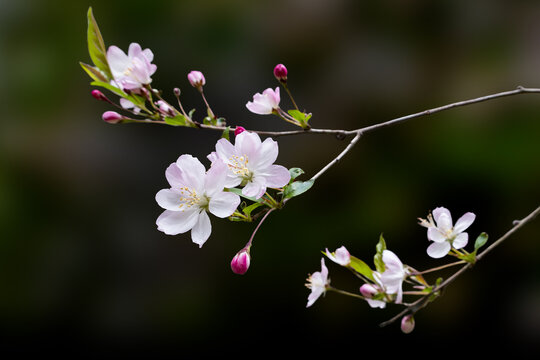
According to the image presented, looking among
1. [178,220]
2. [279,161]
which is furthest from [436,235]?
[279,161]

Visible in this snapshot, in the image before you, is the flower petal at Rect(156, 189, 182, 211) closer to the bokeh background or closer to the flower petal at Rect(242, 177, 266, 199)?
the flower petal at Rect(242, 177, 266, 199)

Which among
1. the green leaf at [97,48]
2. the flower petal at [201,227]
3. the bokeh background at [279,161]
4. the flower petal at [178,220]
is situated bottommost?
the bokeh background at [279,161]

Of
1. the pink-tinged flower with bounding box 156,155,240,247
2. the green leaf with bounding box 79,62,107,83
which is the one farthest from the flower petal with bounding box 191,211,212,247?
the green leaf with bounding box 79,62,107,83

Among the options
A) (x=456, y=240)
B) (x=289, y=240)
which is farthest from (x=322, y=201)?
(x=456, y=240)

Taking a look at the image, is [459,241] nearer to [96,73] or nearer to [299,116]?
[299,116]

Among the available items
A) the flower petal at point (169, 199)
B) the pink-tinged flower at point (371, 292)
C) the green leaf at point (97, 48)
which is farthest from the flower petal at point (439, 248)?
the green leaf at point (97, 48)

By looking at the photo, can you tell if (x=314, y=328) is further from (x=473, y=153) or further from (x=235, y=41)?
(x=235, y=41)

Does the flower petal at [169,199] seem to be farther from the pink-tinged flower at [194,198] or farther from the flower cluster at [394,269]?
the flower cluster at [394,269]
